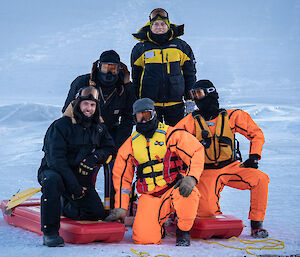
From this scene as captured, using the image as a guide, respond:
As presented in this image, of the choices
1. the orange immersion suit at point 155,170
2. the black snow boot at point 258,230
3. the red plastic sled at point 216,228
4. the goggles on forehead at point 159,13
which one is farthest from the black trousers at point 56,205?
the goggles on forehead at point 159,13

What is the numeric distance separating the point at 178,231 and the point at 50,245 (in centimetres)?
103

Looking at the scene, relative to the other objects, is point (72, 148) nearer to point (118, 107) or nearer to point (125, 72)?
point (118, 107)

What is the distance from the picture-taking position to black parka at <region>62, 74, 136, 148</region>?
4.36 metres

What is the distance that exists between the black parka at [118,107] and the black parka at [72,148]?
0.61m

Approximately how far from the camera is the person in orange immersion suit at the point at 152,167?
3684mm

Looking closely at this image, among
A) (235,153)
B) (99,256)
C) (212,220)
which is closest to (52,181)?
(99,256)

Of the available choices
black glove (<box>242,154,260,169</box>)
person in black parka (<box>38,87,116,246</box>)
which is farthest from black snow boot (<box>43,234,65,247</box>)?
black glove (<box>242,154,260,169</box>)

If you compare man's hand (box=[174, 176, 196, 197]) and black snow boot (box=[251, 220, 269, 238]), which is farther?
black snow boot (box=[251, 220, 269, 238])

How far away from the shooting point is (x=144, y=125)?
371 cm

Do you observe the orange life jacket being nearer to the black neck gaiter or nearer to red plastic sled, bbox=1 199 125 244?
the black neck gaiter

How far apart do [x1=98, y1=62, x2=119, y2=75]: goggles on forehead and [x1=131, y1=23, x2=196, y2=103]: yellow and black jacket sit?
558mm

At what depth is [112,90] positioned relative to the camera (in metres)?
4.41

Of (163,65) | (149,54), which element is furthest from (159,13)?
(163,65)

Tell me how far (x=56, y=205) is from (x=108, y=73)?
1470mm
